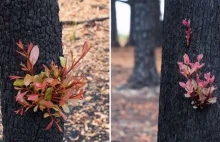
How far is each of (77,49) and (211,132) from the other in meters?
0.91

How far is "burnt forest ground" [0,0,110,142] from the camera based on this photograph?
281 cm

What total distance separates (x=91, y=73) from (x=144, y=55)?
18.3 ft

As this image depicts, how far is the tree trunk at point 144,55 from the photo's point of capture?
322 inches

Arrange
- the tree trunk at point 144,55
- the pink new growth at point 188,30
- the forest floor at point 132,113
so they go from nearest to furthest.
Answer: the pink new growth at point 188,30
the forest floor at point 132,113
the tree trunk at point 144,55

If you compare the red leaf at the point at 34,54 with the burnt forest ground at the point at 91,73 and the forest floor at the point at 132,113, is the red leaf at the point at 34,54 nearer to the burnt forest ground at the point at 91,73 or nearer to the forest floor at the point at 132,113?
the burnt forest ground at the point at 91,73

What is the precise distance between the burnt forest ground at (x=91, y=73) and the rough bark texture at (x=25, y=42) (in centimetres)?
36

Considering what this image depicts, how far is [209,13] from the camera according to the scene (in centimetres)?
255

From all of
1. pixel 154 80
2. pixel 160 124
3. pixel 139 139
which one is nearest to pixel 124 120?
pixel 139 139

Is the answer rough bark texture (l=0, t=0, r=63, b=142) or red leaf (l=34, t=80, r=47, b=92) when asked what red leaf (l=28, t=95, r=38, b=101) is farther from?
rough bark texture (l=0, t=0, r=63, b=142)

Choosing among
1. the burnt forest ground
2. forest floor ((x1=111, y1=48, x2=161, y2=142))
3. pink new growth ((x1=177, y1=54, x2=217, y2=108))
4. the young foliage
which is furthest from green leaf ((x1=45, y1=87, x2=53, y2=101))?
forest floor ((x1=111, y1=48, x2=161, y2=142))

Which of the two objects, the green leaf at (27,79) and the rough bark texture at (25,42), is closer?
Result: the green leaf at (27,79)

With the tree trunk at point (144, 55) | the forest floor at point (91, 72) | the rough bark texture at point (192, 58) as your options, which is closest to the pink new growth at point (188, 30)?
the rough bark texture at point (192, 58)

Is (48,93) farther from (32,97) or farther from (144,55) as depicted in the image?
(144,55)

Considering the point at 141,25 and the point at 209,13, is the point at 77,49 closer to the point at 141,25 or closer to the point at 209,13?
the point at 209,13
